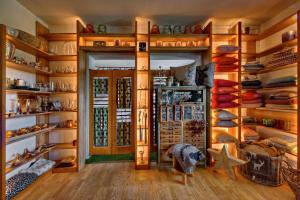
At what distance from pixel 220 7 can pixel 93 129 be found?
343 centimetres

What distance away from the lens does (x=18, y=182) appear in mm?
2523

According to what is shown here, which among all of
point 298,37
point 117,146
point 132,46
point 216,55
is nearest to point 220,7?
point 216,55

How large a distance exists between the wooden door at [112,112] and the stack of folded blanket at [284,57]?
267 centimetres

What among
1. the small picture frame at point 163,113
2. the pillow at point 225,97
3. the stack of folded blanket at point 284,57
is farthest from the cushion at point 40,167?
the stack of folded blanket at point 284,57

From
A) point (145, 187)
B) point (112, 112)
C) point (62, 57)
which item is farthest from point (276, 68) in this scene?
point (62, 57)

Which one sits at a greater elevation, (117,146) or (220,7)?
(220,7)

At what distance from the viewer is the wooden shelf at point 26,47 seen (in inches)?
93.7

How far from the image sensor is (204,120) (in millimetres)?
3320

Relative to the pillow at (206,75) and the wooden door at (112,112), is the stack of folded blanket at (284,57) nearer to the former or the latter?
the pillow at (206,75)

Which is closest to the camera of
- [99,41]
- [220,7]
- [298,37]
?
[298,37]

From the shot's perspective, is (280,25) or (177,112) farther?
(177,112)

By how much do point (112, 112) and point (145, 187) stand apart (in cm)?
187

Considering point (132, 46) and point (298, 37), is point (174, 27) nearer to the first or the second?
point (132, 46)

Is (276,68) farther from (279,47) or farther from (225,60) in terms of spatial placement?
(225,60)
